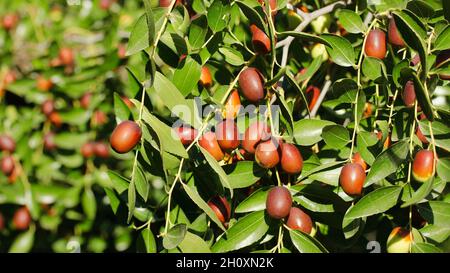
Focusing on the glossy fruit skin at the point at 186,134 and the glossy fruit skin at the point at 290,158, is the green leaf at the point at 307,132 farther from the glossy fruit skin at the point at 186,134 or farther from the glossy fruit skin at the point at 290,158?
the glossy fruit skin at the point at 186,134

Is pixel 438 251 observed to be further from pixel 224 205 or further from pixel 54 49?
pixel 54 49

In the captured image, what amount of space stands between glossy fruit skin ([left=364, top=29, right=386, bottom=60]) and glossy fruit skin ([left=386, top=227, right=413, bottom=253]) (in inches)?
12.7

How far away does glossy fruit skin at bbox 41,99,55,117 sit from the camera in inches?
90.5

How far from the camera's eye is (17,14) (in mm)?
2568

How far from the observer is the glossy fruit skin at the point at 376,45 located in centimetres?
119

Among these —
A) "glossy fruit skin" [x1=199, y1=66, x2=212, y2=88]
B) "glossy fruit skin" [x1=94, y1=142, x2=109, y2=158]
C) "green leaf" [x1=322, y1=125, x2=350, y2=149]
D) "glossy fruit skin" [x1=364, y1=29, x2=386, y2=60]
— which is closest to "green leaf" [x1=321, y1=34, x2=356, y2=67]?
"glossy fruit skin" [x1=364, y1=29, x2=386, y2=60]

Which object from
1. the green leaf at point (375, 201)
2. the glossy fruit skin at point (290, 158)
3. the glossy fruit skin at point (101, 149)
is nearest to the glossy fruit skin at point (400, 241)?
the green leaf at point (375, 201)

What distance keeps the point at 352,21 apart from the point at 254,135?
1.08 ft

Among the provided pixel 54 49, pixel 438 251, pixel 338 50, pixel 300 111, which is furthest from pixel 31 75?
pixel 438 251

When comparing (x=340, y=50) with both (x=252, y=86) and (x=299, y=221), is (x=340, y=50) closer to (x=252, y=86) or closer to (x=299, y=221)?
(x=252, y=86)

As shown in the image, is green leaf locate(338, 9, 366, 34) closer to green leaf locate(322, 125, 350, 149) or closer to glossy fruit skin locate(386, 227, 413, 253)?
green leaf locate(322, 125, 350, 149)

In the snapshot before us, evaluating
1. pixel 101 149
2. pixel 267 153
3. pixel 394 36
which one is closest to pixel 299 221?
pixel 267 153

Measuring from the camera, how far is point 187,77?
1.17 meters
